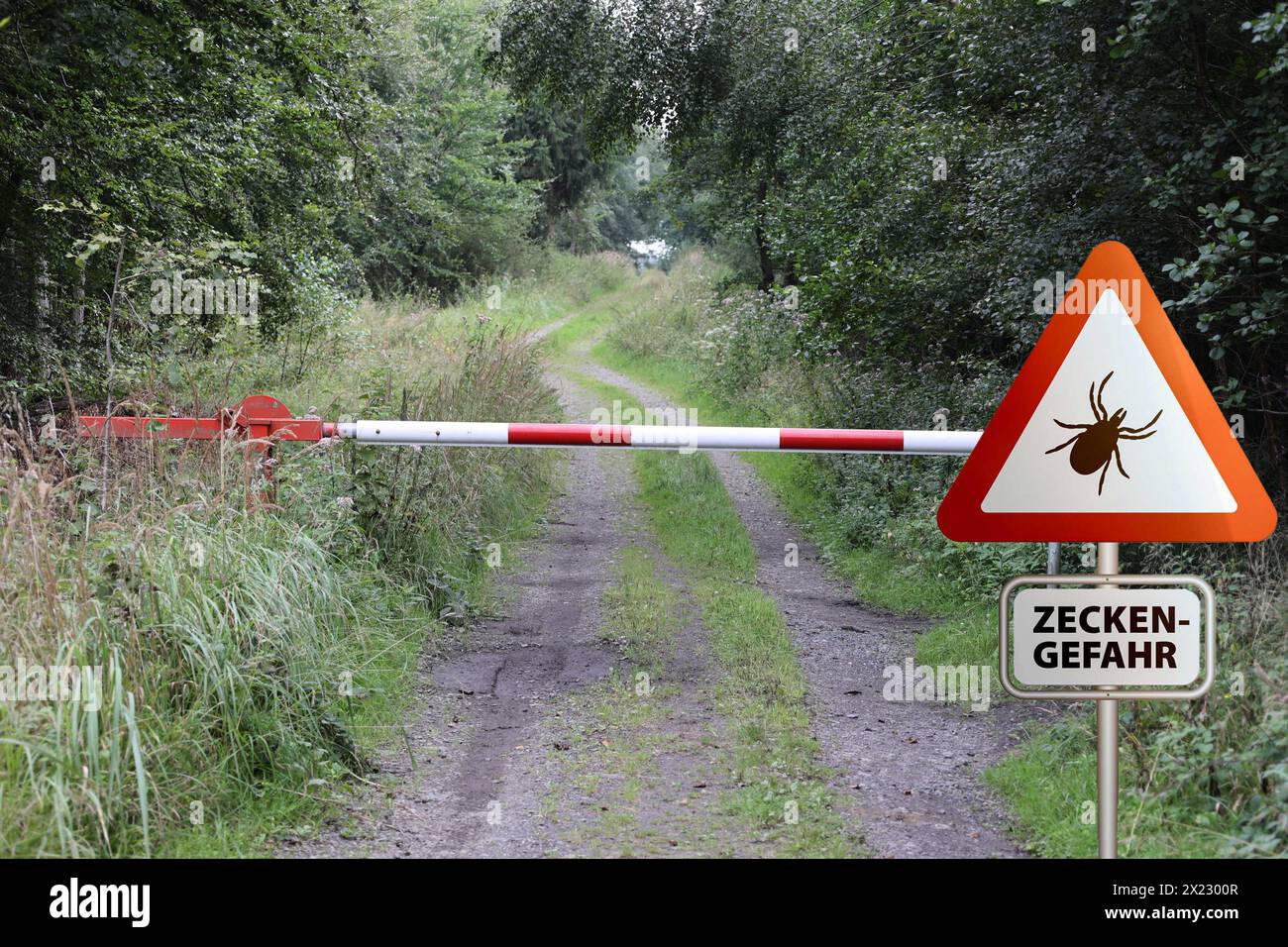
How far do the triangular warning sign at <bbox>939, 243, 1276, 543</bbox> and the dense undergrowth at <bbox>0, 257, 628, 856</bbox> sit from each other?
2.86m

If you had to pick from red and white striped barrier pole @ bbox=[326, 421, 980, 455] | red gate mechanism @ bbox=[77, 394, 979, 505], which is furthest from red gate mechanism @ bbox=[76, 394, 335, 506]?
red and white striped barrier pole @ bbox=[326, 421, 980, 455]

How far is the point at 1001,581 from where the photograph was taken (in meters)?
7.35

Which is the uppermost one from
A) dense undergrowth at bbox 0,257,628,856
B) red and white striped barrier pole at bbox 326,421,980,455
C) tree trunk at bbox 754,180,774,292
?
tree trunk at bbox 754,180,774,292

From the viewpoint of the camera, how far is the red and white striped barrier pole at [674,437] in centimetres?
599

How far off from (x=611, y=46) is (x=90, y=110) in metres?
9.18

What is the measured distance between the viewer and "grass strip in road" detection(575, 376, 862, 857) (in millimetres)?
4320

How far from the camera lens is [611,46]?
16.0 m

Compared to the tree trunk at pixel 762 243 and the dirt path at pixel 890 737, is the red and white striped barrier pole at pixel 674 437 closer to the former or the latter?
the dirt path at pixel 890 737

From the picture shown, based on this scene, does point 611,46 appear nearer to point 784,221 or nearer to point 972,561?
point 784,221

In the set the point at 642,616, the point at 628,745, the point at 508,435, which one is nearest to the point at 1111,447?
the point at 628,745

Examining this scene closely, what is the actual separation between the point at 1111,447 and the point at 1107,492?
4.8 inches

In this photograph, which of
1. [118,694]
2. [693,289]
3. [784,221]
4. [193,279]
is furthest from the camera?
[693,289]

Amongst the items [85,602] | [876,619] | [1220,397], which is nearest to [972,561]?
[876,619]

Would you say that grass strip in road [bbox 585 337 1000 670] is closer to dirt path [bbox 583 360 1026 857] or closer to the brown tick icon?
dirt path [bbox 583 360 1026 857]
